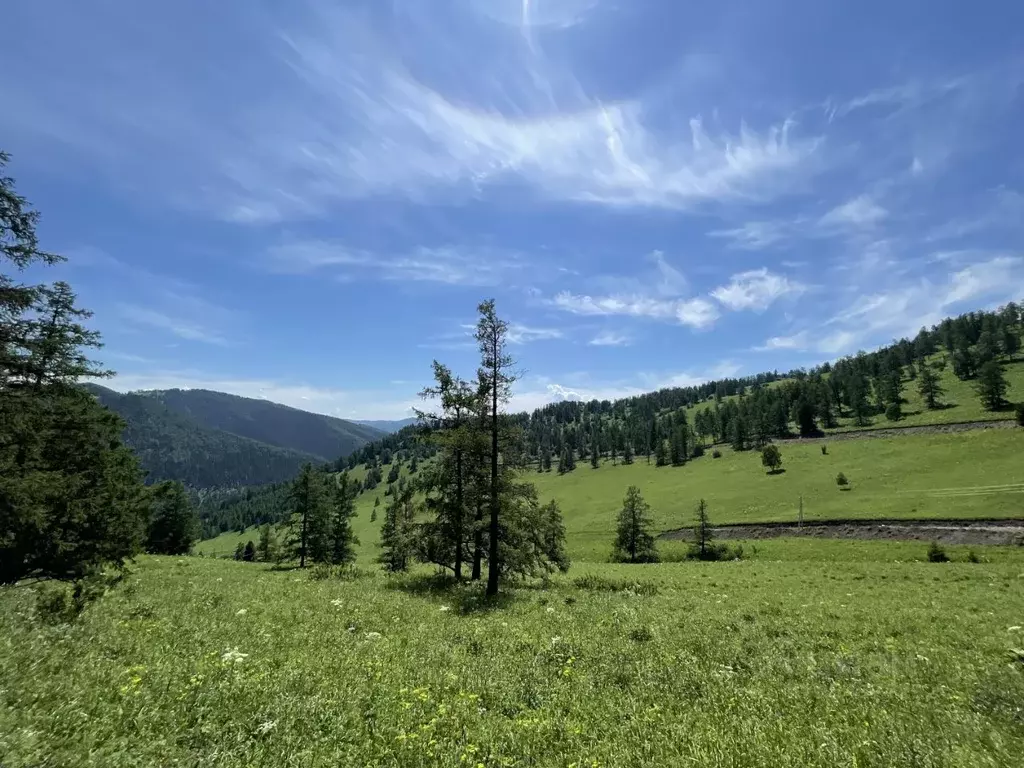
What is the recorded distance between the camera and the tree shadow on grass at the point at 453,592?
20.9 meters

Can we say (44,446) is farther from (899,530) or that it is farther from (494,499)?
(899,530)

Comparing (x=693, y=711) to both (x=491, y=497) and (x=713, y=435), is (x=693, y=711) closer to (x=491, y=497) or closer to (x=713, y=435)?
(x=491, y=497)

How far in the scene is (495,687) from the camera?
995cm

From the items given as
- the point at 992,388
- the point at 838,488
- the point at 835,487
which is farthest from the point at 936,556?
the point at 992,388

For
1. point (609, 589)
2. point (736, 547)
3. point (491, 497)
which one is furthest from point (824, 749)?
point (736, 547)

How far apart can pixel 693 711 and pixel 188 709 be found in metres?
8.45

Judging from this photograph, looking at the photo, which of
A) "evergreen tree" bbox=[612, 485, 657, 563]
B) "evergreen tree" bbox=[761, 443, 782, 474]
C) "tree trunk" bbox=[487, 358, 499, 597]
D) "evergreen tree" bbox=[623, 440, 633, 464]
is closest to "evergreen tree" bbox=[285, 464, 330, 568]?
"tree trunk" bbox=[487, 358, 499, 597]

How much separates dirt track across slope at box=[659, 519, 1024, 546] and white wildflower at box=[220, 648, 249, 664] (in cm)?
7858

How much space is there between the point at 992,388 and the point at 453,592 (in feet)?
569

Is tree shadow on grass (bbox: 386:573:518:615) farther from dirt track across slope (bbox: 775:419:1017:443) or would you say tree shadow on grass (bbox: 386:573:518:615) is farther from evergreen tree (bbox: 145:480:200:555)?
dirt track across slope (bbox: 775:419:1017:443)

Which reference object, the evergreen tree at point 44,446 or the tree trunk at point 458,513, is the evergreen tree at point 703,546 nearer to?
the tree trunk at point 458,513

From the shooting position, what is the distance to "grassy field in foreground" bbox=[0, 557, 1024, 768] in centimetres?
682

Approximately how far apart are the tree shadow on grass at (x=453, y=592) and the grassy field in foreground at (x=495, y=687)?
82.8 inches

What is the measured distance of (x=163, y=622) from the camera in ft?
44.1
